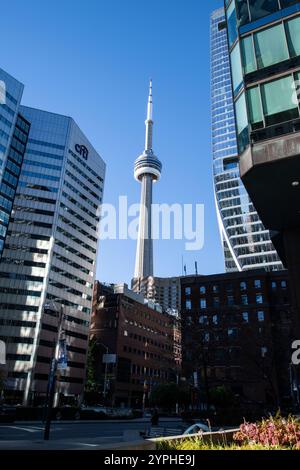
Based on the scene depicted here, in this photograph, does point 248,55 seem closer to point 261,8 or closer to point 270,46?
point 270,46

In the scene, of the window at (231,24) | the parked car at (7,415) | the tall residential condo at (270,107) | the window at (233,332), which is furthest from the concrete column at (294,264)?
the window at (233,332)

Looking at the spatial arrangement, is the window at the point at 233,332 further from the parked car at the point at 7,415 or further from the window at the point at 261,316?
the parked car at the point at 7,415

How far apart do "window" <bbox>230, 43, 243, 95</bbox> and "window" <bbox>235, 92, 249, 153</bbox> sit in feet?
3.35

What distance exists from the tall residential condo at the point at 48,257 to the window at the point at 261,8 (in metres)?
74.0

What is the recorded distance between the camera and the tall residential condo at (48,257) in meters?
89.4

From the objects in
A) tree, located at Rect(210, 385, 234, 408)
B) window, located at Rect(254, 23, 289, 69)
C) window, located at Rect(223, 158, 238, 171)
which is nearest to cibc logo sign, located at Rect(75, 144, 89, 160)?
window, located at Rect(223, 158, 238, 171)

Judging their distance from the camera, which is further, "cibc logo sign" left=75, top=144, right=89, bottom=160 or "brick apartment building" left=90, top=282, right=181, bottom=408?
"cibc logo sign" left=75, top=144, right=89, bottom=160

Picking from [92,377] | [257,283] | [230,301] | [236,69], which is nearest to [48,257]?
[92,377]

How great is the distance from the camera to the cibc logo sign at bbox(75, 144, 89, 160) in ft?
384

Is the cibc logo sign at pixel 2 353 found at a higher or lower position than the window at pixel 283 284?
lower

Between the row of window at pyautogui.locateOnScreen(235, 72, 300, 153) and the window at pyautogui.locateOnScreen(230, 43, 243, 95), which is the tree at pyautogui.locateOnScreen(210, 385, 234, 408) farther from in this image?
the window at pyautogui.locateOnScreen(230, 43, 243, 95)

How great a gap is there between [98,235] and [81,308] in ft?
82.3
